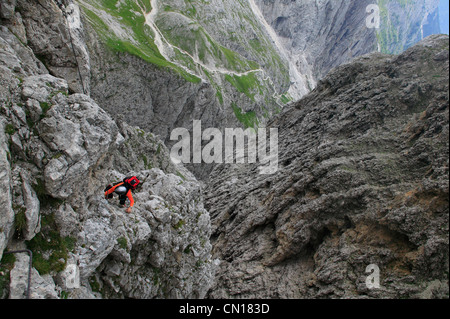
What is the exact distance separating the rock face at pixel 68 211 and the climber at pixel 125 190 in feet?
1.82

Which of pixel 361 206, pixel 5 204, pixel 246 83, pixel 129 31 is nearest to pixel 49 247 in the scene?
pixel 5 204

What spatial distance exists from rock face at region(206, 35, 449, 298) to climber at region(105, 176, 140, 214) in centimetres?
1549

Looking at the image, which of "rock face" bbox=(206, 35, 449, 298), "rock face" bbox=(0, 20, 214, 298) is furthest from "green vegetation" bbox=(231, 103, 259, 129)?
"rock face" bbox=(0, 20, 214, 298)

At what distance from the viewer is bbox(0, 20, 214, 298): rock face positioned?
37.0 feet

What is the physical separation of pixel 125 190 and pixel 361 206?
66.0 feet

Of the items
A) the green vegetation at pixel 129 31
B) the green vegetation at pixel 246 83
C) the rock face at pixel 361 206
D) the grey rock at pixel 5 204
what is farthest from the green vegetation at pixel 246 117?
the grey rock at pixel 5 204

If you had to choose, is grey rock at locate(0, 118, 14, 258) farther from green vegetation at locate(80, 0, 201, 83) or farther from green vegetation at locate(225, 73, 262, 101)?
green vegetation at locate(225, 73, 262, 101)

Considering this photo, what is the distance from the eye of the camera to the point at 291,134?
48531 millimetres

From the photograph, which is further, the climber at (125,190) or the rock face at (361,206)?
the rock face at (361,206)

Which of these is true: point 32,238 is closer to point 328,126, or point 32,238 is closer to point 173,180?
point 173,180

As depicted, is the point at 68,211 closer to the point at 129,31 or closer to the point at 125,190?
the point at 125,190

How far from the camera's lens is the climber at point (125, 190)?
56.5 ft

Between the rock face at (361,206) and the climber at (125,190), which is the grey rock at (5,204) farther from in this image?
the rock face at (361,206)

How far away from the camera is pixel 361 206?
2361 cm
